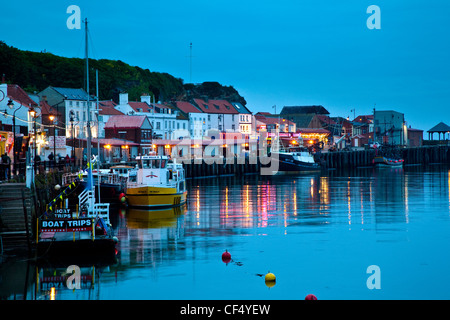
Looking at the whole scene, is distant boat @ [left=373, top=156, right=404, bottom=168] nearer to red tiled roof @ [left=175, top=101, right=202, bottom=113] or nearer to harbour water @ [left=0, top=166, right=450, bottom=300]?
red tiled roof @ [left=175, top=101, right=202, bottom=113]

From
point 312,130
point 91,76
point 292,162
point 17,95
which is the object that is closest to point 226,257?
point 17,95

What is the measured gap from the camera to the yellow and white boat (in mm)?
46875

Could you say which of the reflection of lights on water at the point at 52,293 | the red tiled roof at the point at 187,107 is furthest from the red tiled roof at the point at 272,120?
the reflection of lights on water at the point at 52,293

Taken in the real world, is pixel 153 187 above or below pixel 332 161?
below

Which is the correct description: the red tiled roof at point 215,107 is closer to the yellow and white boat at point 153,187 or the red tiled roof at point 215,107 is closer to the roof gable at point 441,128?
the roof gable at point 441,128

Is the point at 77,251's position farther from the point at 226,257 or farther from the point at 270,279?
the point at 270,279

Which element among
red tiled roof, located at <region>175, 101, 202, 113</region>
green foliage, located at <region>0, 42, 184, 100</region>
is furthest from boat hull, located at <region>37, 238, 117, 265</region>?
red tiled roof, located at <region>175, 101, 202, 113</region>

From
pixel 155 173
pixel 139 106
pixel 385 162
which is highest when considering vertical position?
pixel 139 106

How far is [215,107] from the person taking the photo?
142m

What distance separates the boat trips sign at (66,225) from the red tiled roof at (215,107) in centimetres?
10927

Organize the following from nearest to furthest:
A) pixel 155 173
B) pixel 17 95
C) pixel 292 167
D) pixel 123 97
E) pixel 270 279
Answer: pixel 270 279, pixel 155 173, pixel 17 95, pixel 292 167, pixel 123 97

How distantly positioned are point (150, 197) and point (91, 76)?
356 ft

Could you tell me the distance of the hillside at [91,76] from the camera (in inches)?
4818

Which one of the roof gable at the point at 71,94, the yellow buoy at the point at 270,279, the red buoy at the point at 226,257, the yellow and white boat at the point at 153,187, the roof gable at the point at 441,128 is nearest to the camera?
the yellow buoy at the point at 270,279
